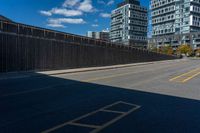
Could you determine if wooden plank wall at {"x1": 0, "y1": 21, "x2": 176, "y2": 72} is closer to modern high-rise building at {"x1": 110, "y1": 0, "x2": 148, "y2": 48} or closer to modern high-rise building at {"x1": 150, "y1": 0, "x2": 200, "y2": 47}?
modern high-rise building at {"x1": 150, "y1": 0, "x2": 200, "y2": 47}

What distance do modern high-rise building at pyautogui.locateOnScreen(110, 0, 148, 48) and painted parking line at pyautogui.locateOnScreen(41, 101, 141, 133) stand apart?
16702cm

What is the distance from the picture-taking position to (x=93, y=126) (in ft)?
19.8

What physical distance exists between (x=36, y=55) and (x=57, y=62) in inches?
133

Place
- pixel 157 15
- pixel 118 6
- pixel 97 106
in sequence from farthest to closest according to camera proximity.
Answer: pixel 118 6 < pixel 157 15 < pixel 97 106

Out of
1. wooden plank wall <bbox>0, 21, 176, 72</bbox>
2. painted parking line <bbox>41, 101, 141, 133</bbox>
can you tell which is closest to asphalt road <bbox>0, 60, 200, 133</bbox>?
painted parking line <bbox>41, 101, 141, 133</bbox>

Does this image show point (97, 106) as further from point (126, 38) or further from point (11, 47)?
point (126, 38)

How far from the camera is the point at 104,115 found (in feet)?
23.4

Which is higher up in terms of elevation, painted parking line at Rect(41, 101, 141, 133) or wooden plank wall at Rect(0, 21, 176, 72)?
wooden plank wall at Rect(0, 21, 176, 72)

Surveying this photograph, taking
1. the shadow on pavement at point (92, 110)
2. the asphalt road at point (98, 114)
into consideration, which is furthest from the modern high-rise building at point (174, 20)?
the asphalt road at point (98, 114)

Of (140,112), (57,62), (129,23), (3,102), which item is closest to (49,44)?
(57,62)

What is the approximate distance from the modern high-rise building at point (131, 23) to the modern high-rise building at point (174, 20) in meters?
8.66

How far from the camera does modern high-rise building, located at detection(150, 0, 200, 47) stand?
153500 mm

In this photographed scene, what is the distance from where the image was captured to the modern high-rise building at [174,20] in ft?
504

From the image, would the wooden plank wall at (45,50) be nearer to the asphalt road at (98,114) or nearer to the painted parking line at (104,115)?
the asphalt road at (98,114)
